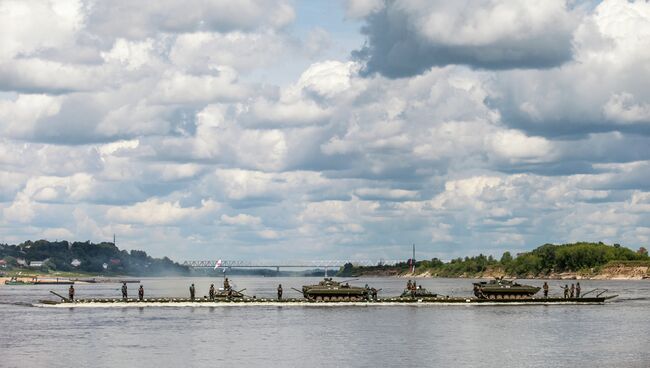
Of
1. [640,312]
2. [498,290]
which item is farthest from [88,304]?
[640,312]

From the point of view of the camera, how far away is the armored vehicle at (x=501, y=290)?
135 m

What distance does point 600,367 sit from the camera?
69562 millimetres

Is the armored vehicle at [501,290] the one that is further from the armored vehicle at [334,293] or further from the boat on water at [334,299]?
the armored vehicle at [334,293]

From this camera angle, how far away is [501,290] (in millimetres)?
135375

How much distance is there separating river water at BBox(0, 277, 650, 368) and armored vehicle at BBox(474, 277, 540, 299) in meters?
3.39

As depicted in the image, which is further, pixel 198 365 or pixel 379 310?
pixel 379 310

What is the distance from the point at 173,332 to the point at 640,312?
Answer: 215 ft

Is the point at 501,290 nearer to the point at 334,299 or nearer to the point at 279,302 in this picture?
the point at 334,299

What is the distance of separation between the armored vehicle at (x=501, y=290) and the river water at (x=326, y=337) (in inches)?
133

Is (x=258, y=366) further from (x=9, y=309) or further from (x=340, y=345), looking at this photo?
(x=9, y=309)

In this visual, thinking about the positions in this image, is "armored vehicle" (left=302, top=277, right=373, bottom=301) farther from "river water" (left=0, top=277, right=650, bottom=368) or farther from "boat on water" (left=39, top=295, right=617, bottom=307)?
"river water" (left=0, top=277, right=650, bottom=368)

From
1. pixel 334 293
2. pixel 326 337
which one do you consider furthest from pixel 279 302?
pixel 326 337

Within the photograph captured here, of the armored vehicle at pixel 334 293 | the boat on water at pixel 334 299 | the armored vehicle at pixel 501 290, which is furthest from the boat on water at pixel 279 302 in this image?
the armored vehicle at pixel 501 290

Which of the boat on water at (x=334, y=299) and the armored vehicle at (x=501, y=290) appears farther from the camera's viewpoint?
the armored vehicle at (x=501, y=290)
